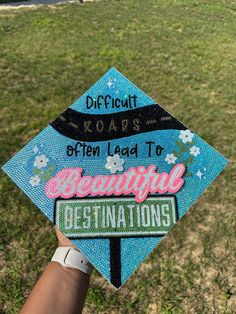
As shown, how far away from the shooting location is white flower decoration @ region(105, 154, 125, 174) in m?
3.55

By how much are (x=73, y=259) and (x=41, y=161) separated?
0.97m

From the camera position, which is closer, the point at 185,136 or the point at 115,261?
the point at 115,261

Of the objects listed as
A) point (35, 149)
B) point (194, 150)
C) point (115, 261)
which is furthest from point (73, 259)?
point (194, 150)

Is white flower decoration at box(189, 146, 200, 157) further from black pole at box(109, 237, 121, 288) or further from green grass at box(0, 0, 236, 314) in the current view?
green grass at box(0, 0, 236, 314)

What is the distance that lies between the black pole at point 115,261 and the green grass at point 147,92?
162 cm

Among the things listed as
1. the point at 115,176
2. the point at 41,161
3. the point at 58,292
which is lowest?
the point at 58,292

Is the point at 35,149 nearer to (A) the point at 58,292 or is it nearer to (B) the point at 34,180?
(B) the point at 34,180

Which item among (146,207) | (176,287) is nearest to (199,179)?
(146,207)

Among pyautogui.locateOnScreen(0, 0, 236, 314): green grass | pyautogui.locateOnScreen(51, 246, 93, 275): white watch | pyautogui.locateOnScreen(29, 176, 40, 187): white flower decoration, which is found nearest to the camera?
pyautogui.locateOnScreen(51, 246, 93, 275): white watch

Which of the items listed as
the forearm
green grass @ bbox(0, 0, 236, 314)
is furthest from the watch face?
green grass @ bbox(0, 0, 236, 314)

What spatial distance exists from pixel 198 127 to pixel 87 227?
416cm

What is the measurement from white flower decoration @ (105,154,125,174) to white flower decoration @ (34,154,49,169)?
22.2 inches

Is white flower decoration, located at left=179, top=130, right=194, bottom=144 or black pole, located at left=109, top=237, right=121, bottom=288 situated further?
white flower decoration, located at left=179, top=130, right=194, bottom=144

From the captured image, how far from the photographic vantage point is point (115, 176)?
351 cm
